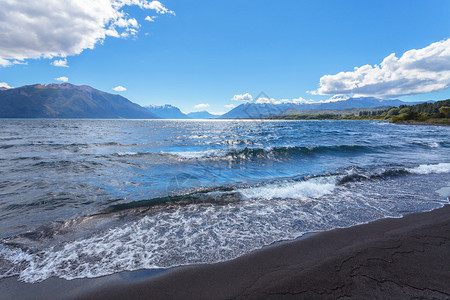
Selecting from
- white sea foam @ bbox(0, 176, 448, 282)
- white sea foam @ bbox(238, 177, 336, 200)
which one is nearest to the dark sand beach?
white sea foam @ bbox(0, 176, 448, 282)

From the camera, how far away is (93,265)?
452 cm

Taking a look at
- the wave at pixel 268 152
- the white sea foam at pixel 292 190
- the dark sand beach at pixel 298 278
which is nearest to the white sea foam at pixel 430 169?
the white sea foam at pixel 292 190

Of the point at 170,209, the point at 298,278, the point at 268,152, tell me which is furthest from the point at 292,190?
the point at 268,152

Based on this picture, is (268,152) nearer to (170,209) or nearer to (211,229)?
(170,209)

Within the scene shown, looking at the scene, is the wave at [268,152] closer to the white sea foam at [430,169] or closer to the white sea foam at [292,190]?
the white sea foam at [430,169]

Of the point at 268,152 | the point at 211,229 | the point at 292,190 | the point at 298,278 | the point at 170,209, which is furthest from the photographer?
the point at 268,152

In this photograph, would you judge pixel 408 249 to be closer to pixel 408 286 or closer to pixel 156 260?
pixel 408 286

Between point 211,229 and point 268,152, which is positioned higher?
point 268,152

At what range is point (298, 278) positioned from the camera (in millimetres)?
3910

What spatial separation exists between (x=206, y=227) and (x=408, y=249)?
538 cm

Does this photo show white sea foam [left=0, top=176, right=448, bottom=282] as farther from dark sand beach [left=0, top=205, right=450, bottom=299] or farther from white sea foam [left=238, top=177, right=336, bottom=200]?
dark sand beach [left=0, top=205, right=450, bottom=299]

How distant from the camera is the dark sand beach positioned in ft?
11.7

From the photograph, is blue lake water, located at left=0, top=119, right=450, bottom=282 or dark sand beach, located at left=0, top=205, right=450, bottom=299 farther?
blue lake water, located at left=0, top=119, right=450, bottom=282

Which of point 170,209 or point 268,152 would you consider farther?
point 268,152
